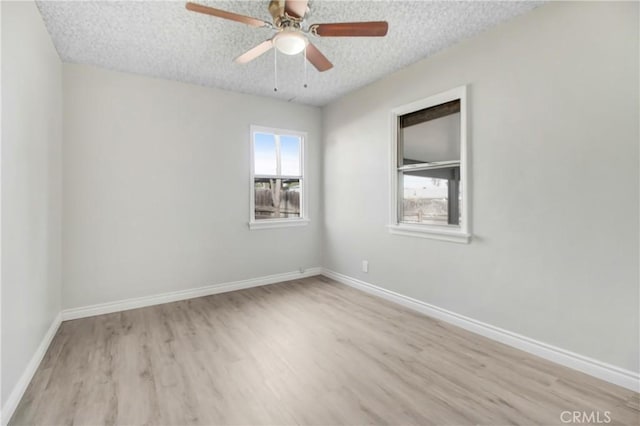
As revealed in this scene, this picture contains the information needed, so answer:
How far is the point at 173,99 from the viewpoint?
3549mm

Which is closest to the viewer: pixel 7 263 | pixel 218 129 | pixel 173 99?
pixel 7 263

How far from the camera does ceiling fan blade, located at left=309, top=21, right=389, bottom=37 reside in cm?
190

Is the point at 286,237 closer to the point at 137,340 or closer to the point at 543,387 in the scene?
the point at 137,340

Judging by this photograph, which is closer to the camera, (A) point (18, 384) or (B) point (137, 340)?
(A) point (18, 384)

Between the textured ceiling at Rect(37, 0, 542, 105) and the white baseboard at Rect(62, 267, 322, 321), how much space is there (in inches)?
99.1

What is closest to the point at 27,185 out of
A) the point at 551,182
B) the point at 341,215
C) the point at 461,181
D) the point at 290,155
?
the point at 290,155

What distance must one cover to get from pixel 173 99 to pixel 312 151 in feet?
6.50

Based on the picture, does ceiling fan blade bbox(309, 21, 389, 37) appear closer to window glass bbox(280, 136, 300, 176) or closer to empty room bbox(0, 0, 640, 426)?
empty room bbox(0, 0, 640, 426)

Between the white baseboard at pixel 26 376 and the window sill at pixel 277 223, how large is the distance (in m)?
2.23

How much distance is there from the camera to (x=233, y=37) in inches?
103

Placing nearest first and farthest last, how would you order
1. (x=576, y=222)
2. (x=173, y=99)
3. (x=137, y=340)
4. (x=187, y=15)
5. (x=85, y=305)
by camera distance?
(x=576, y=222) < (x=187, y=15) < (x=137, y=340) < (x=85, y=305) < (x=173, y=99)

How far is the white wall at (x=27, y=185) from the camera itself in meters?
1.69

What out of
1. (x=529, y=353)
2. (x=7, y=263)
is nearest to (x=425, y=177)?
(x=529, y=353)

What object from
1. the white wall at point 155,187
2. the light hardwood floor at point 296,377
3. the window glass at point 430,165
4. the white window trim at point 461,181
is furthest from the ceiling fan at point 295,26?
the light hardwood floor at point 296,377
